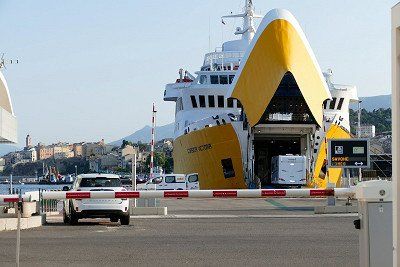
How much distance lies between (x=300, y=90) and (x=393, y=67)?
114 ft

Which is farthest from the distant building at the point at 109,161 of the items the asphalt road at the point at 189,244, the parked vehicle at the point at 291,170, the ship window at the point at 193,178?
the asphalt road at the point at 189,244

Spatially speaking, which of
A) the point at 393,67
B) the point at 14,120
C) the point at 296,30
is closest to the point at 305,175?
the point at 296,30

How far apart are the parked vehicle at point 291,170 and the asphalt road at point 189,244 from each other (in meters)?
22.4

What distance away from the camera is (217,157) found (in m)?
46.0

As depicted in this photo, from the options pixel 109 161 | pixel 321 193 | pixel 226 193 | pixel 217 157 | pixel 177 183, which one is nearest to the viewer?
pixel 226 193

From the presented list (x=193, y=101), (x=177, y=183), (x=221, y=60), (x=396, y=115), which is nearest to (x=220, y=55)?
(x=221, y=60)

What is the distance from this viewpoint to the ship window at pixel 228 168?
45.0 m

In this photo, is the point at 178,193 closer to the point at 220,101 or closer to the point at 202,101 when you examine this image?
the point at 220,101

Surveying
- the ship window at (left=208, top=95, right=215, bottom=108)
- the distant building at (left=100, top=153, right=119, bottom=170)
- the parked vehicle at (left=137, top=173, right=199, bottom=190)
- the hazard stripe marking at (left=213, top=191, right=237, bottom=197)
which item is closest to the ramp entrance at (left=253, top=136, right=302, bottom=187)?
the ship window at (left=208, top=95, right=215, bottom=108)

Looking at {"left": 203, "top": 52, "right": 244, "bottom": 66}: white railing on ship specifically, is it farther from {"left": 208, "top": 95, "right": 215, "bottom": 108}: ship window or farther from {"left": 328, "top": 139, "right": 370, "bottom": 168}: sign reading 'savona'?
{"left": 328, "top": 139, "right": 370, "bottom": 168}: sign reading 'savona'

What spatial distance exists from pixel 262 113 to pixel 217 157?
6.22 m

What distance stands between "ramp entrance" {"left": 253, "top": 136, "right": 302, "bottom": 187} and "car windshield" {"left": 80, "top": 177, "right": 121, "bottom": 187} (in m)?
25.8

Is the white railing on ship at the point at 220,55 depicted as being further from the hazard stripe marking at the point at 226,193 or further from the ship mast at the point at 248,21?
the hazard stripe marking at the point at 226,193

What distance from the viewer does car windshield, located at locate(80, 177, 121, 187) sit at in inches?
824
